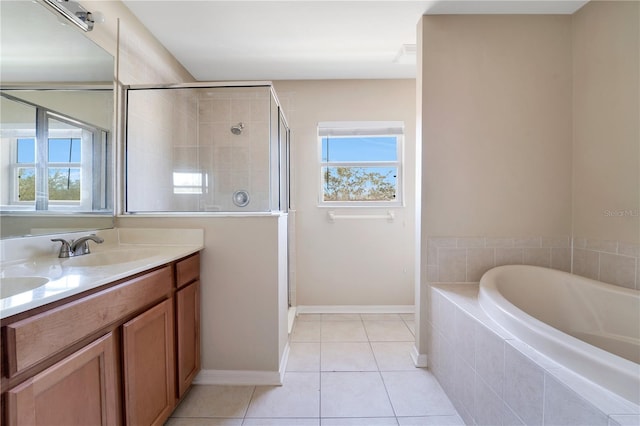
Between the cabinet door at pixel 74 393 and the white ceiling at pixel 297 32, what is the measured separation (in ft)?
6.72

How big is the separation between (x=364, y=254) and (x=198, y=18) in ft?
7.94

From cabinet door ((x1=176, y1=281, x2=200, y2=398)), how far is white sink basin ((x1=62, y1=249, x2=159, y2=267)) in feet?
0.96

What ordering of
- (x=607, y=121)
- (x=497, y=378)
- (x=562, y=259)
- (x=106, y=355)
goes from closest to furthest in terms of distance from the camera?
(x=106, y=355), (x=497, y=378), (x=607, y=121), (x=562, y=259)

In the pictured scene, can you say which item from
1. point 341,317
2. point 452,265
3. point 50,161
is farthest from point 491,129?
point 50,161

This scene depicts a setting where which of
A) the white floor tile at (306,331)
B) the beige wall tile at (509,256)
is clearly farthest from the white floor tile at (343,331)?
the beige wall tile at (509,256)

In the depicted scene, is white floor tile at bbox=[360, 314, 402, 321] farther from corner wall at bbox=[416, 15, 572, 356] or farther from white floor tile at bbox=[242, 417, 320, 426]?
white floor tile at bbox=[242, 417, 320, 426]

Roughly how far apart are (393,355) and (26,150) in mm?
2419

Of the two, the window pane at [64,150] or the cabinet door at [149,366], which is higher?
the window pane at [64,150]

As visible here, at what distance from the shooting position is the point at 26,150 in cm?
115

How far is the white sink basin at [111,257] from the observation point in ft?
4.30

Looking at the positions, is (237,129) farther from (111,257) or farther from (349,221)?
(111,257)

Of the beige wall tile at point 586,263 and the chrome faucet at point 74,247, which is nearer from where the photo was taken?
the chrome faucet at point 74,247

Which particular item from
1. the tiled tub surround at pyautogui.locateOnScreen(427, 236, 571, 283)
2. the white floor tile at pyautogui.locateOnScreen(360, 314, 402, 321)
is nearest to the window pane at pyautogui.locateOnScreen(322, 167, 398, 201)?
the tiled tub surround at pyautogui.locateOnScreen(427, 236, 571, 283)

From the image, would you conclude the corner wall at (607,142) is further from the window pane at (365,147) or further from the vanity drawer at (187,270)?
the vanity drawer at (187,270)
